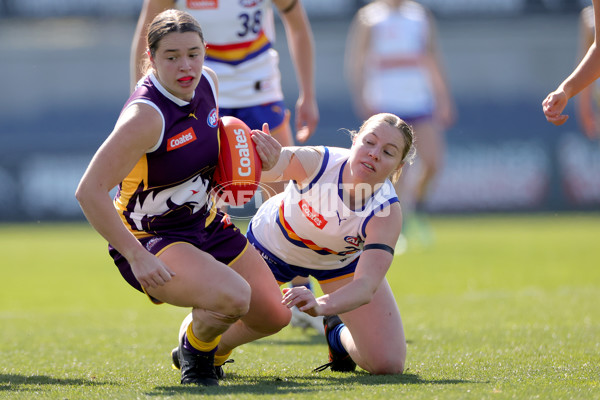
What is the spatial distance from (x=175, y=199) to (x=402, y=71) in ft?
19.7

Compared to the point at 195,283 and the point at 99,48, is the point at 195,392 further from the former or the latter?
the point at 99,48

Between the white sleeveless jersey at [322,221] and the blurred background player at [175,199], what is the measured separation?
1.25 ft

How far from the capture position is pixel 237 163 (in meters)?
3.59

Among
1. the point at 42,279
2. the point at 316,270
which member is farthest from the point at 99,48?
the point at 316,270

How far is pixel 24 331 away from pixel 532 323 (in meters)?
3.06

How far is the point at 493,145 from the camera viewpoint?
46.0ft

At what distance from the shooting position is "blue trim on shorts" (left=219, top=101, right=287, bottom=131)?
205 inches

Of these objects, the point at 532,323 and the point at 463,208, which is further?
the point at 463,208

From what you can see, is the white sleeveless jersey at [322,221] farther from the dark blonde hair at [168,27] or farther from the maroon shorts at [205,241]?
the dark blonde hair at [168,27]

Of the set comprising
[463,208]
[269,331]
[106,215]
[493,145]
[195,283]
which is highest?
[106,215]

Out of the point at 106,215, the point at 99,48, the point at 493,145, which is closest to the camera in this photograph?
the point at 106,215

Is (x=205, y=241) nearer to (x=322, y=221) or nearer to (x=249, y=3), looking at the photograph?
(x=322, y=221)

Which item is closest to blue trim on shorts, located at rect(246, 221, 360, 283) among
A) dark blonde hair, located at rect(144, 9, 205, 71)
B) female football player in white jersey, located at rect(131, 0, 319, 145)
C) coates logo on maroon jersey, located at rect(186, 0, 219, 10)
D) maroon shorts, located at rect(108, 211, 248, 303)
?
maroon shorts, located at rect(108, 211, 248, 303)

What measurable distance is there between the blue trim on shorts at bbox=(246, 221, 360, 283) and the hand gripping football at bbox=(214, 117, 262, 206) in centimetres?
59
